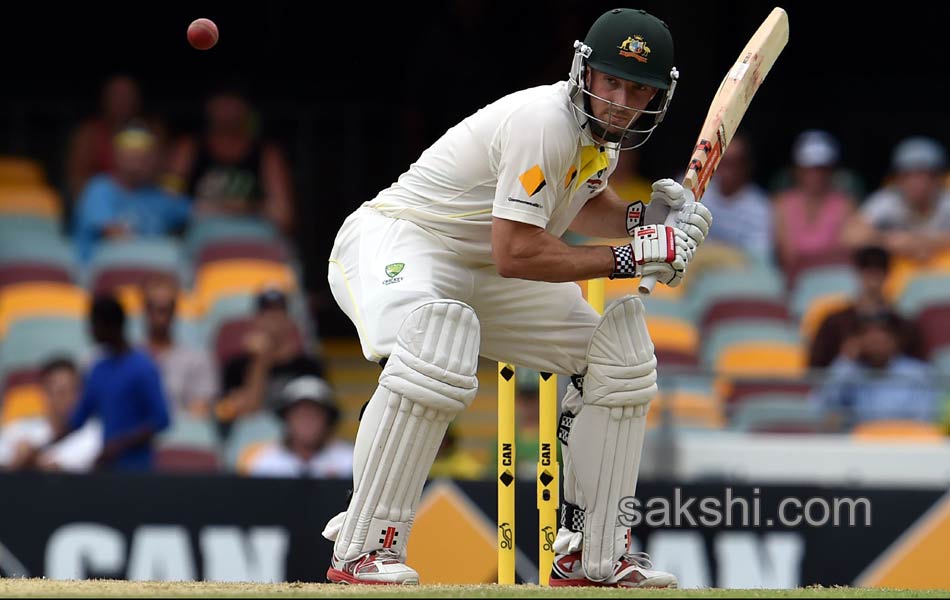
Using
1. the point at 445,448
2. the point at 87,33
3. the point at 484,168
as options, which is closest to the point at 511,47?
the point at 87,33

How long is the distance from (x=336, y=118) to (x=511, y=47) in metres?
1.22

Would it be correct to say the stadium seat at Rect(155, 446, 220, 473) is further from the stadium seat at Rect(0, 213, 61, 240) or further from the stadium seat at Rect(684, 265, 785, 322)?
the stadium seat at Rect(684, 265, 785, 322)

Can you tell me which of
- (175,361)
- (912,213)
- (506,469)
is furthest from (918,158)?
(506,469)

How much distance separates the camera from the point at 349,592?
156 inches

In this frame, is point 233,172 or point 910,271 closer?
point 910,271

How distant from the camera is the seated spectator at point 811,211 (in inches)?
353

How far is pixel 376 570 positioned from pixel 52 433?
13.5ft

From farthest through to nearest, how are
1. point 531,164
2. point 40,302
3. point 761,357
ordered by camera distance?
point 40,302 → point 761,357 → point 531,164

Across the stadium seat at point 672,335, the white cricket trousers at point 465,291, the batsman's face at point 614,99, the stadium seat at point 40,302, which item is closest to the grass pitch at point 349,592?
the white cricket trousers at point 465,291

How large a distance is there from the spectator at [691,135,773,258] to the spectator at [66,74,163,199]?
3292 millimetres

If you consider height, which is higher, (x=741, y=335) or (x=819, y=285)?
(x=819, y=285)

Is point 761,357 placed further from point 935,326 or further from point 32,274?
point 32,274

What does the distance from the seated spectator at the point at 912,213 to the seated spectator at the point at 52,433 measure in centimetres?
406

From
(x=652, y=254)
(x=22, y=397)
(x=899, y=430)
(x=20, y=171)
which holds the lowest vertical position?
(x=22, y=397)
